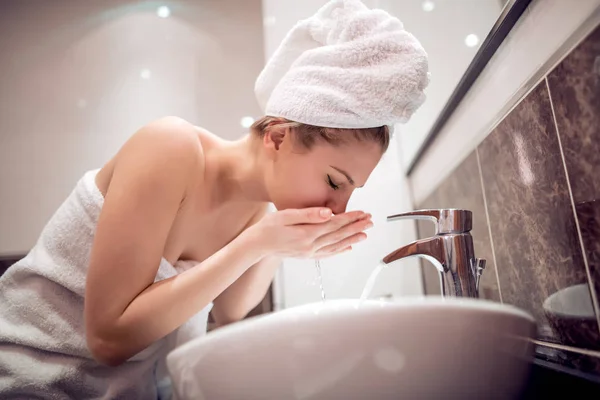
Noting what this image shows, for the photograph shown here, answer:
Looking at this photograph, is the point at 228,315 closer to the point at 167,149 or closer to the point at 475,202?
the point at 167,149

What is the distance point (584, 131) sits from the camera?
441mm

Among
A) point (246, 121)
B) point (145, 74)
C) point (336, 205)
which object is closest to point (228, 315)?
point (336, 205)

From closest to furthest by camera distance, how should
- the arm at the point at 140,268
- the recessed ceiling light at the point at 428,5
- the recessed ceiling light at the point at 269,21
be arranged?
the arm at the point at 140,268 → the recessed ceiling light at the point at 428,5 → the recessed ceiling light at the point at 269,21

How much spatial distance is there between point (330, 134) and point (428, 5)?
52cm

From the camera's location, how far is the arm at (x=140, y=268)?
562 millimetres

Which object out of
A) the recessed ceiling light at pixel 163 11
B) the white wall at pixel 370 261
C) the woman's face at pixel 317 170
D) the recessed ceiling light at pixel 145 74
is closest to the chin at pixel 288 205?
the woman's face at pixel 317 170

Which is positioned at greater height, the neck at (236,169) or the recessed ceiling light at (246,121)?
the recessed ceiling light at (246,121)

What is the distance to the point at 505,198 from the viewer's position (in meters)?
0.66

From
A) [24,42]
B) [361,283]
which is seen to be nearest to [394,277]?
[361,283]

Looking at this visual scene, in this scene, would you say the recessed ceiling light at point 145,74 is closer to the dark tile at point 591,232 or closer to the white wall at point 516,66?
the white wall at point 516,66

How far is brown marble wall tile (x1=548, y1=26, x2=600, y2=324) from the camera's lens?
1.39ft

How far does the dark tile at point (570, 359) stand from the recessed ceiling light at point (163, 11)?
1.60 m

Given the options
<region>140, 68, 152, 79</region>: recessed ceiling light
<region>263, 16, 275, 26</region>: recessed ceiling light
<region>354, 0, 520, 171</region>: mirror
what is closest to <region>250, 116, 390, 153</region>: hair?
<region>354, 0, 520, 171</region>: mirror

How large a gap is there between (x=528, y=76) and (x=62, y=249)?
78cm
